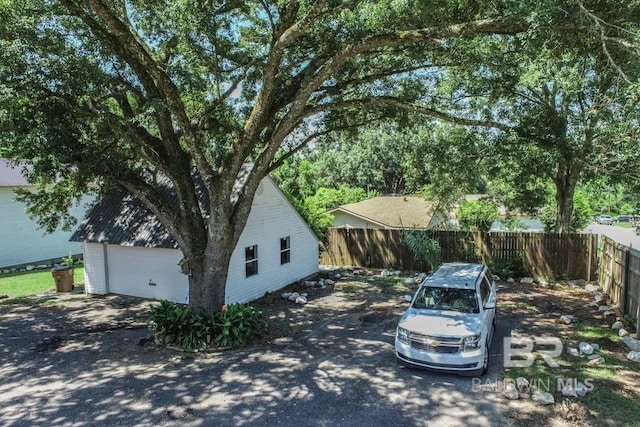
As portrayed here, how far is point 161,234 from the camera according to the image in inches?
466

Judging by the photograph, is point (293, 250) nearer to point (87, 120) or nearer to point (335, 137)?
point (335, 137)

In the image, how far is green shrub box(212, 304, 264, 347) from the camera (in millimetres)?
8859

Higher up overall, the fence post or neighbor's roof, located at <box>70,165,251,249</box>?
neighbor's roof, located at <box>70,165,251,249</box>

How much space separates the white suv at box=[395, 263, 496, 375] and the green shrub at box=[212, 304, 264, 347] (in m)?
3.59

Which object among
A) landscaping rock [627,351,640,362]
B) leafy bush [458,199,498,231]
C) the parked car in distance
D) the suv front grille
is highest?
leafy bush [458,199,498,231]

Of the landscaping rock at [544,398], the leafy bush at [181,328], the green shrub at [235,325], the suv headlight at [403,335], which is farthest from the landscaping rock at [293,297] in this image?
the landscaping rock at [544,398]

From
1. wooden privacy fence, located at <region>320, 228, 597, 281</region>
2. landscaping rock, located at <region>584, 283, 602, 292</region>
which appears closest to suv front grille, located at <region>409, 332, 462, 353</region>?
landscaping rock, located at <region>584, 283, 602, 292</region>

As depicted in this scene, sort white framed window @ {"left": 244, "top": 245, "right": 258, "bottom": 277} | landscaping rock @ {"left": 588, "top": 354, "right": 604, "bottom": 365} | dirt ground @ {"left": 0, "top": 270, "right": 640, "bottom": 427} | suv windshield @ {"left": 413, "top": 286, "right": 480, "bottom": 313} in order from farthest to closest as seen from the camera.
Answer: white framed window @ {"left": 244, "top": 245, "right": 258, "bottom": 277}, suv windshield @ {"left": 413, "top": 286, "right": 480, "bottom": 313}, landscaping rock @ {"left": 588, "top": 354, "right": 604, "bottom": 365}, dirt ground @ {"left": 0, "top": 270, "right": 640, "bottom": 427}

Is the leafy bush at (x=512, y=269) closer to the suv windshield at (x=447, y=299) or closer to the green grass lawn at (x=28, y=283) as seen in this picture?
the suv windshield at (x=447, y=299)

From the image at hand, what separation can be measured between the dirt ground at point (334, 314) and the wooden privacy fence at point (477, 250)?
1011mm

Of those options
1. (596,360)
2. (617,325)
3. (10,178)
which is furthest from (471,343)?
(10,178)

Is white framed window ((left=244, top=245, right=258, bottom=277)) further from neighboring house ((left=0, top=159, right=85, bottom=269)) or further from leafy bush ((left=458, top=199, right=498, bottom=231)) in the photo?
neighboring house ((left=0, top=159, right=85, bottom=269))

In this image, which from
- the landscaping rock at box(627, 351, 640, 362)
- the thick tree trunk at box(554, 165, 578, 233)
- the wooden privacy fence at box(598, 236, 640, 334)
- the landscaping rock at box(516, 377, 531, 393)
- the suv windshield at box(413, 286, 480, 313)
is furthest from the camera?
the thick tree trunk at box(554, 165, 578, 233)

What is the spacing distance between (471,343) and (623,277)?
6.40 meters
